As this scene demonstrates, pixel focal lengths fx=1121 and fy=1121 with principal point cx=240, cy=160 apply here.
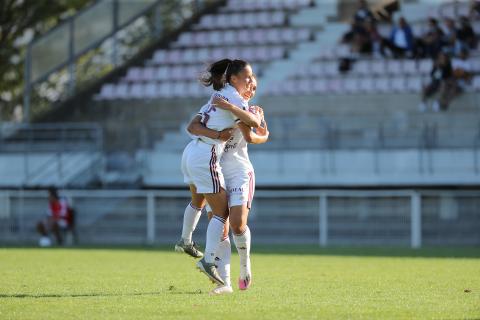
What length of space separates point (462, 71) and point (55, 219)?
9.99m

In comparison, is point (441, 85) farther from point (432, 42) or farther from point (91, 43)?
point (91, 43)

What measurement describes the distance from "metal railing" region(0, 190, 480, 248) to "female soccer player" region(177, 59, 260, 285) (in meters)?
13.0

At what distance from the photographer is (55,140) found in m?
28.6

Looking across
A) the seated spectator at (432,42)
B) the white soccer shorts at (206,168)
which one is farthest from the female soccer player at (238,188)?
the seated spectator at (432,42)

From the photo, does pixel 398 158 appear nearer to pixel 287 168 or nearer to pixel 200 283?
pixel 287 168

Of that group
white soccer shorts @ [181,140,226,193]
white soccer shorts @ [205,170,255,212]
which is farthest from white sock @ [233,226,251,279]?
white soccer shorts @ [181,140,226,193]

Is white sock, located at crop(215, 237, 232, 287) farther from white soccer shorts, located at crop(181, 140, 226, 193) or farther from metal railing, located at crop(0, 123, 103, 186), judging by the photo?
metal railing, located at crop(0, 123, 103, 186)

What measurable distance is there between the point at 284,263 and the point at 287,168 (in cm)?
895

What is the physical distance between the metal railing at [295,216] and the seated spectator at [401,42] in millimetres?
5938

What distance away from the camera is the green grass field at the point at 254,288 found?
28.7 ft

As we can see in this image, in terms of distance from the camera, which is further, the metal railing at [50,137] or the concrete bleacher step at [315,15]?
the concrete bleacher step at [315,15]

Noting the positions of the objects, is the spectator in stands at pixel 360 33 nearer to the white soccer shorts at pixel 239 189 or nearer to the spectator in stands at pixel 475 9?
the spectator in stands at pixel 475 9

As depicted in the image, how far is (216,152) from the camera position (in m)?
10.6

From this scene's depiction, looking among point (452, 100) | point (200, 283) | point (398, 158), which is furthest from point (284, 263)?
point (452, 100)
